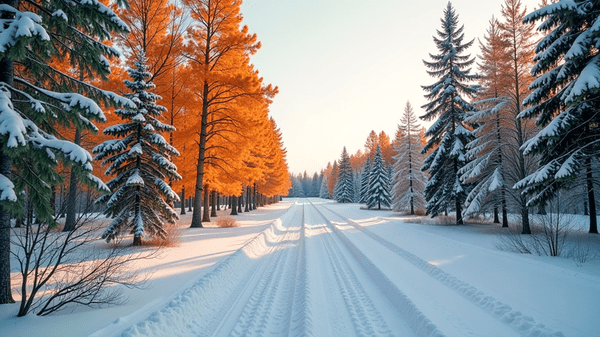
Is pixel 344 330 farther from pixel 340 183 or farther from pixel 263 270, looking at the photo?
pixel 340 183

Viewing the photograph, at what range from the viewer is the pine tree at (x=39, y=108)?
160 inches

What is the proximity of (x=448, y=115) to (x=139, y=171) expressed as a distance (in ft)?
60.3

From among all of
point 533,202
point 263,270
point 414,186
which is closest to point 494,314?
point 263,270

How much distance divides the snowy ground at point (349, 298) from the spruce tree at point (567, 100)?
2.90 m

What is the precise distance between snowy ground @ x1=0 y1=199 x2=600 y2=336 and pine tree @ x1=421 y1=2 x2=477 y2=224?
384 inches

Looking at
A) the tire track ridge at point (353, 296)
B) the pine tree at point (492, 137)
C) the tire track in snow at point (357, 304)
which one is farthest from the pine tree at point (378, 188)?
the tire track in snow at point (357, 304)

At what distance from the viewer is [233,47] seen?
47.5ft

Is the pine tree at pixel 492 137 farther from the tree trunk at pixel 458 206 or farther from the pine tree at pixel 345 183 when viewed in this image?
the pine tree at pixel 345 183

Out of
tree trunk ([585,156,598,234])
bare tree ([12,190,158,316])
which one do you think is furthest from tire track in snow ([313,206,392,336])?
tree trunk ([585,156,598,234])

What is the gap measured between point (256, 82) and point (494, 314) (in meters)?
12.8

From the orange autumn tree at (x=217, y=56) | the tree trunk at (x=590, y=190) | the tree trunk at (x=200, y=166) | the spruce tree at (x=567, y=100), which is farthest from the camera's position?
the tree trunk at (x=200, y=166)

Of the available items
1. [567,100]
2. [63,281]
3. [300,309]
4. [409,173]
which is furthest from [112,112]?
[409,173]

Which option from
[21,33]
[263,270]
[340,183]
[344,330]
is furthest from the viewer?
[340,183]

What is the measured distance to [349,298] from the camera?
554 centimetres
